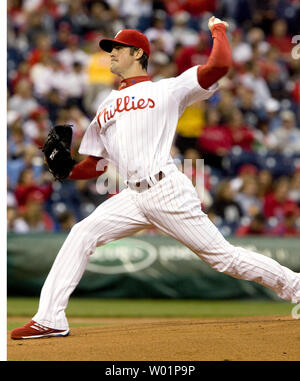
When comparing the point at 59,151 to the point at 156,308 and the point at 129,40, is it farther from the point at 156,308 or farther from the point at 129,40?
the point at 156,308

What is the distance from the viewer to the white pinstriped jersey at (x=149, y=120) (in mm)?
4293

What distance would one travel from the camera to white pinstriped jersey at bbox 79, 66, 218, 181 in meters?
4.29

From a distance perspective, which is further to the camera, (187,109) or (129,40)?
(187,109)

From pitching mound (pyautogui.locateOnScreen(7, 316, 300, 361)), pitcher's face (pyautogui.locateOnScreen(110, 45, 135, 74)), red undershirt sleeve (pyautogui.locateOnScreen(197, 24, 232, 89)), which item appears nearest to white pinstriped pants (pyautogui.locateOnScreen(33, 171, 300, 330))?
pitching mound (pyautogui.locateOnScreen(7, 316, 300, 361))

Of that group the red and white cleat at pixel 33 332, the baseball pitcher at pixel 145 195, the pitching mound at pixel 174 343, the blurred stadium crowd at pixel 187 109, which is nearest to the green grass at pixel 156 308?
the blurred stadium crowd at pixel 187 109

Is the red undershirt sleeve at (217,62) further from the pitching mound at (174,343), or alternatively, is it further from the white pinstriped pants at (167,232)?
the pitching mound at (174,343)

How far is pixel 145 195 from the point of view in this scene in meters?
4.35

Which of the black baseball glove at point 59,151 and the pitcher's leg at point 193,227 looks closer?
the pitcher's leg at point 193,227

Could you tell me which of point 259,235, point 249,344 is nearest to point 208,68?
point 249,344

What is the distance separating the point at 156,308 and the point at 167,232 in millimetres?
3168

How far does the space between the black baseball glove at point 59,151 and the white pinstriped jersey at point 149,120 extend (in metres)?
0.44

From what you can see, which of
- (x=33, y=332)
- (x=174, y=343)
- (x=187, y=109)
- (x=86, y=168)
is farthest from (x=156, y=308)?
(x=187, y=109)

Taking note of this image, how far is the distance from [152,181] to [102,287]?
3.89 m

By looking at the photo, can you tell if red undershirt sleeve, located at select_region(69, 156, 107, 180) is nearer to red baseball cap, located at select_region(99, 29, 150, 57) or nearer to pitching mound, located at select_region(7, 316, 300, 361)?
red baseball cap, located at select_region(99, 29, 150, 57)
